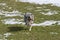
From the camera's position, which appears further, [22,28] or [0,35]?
[22,28]

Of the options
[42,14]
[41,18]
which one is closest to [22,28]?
[41,18]

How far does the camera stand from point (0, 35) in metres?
19.5

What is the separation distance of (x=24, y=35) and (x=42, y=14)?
9698mm

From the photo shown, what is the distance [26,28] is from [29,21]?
155 centimetres

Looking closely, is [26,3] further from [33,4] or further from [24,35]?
[24,35]

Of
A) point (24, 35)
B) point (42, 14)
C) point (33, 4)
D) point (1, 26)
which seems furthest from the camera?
point (33, 4)

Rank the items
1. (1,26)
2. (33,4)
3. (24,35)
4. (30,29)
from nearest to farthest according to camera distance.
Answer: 1. (24,35)
2. (30,29)
3. (1,26)
4. (33,4)

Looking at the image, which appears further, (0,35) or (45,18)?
(45,18)

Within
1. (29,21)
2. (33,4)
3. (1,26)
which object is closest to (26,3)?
(33,4)

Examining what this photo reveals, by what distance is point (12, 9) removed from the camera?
3375 cm

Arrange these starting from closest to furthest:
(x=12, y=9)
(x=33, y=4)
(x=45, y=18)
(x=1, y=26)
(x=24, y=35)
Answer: (x=24, y=35) < (x=1, y=26) < (x=45, y=18) < (x=12, y=9) < (x=33, y=4)

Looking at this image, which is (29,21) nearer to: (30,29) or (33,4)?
(30,29)

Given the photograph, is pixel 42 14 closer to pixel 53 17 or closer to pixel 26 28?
pixel 53 17

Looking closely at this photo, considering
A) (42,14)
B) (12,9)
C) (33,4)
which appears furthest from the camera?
(33,4)
